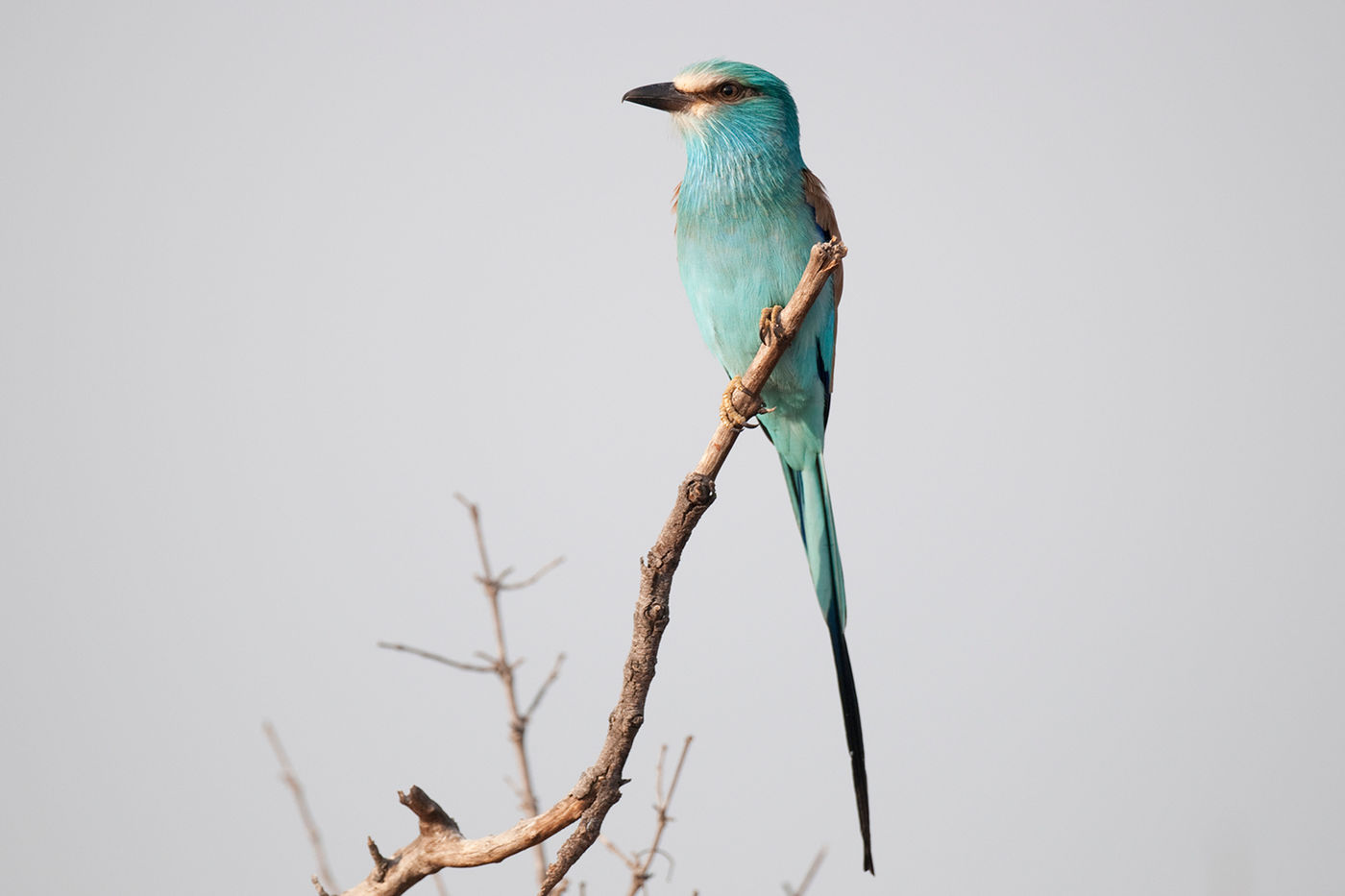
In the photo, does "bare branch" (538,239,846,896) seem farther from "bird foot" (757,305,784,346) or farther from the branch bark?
"bird foot" (757,305,784,346)

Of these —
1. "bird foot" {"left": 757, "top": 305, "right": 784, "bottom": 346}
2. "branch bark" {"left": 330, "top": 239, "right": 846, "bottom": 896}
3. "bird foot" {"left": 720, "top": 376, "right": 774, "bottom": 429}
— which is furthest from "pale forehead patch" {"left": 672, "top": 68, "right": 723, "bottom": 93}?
"branch bark" {"left": 330, "top": 239, "right": 846, "bottom": 896}

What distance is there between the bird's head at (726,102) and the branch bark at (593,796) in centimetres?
101

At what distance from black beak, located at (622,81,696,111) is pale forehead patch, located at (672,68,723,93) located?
0.01 m

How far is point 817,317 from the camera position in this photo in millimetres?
2398

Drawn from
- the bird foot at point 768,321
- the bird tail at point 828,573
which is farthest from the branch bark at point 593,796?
the bird tail at point 828,573

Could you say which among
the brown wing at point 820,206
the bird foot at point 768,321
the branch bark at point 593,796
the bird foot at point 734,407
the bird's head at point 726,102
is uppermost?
the bird's head at point 726,102

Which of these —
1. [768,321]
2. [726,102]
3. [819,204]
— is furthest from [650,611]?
[726,102]

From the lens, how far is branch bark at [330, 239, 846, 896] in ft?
4.96

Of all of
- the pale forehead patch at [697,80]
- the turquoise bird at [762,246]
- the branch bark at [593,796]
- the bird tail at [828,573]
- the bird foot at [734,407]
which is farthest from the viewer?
the pale forehead patch at [697,80]

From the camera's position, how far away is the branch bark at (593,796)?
151 centimetres

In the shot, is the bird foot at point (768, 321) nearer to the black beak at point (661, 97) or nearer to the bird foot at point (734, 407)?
the bird foot at point (734, 407)

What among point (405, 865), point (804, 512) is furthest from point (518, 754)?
point (804, 512)

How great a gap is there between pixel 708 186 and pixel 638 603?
3.59ft

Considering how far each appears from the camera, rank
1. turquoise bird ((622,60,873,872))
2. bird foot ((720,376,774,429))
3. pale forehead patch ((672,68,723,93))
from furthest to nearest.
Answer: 1. pale forehead patch ((672,68,723,93))
2. turquoise bird ((622,60,873,872))
3. bird foot ((720,376,774,429))
